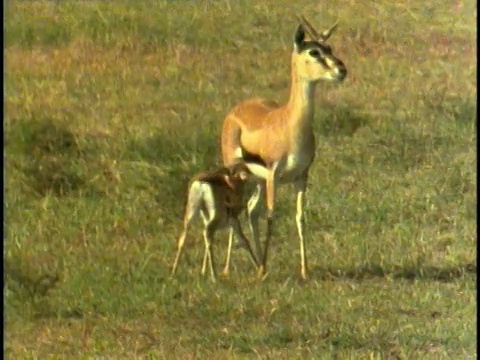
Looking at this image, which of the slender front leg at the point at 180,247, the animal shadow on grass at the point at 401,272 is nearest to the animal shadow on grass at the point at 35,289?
the slender front leg at the point at 180,247

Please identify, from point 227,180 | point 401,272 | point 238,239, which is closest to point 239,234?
point 238,239

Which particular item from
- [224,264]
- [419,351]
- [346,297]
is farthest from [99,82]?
[419,351]

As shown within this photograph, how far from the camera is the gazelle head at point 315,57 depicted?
5.99m

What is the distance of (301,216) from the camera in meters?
6.41

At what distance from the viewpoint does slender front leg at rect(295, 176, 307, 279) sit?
6.31 m

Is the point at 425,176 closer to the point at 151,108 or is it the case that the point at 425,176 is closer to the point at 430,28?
the point at 430,28

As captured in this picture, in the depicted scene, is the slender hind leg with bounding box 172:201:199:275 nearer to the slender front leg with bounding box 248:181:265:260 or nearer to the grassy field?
the grassy field

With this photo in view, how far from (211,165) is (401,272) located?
3.54ft

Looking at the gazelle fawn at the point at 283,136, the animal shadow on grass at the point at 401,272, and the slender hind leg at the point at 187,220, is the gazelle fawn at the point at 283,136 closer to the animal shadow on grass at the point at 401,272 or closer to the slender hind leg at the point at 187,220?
the animal shadow on grass at the point at 401,272

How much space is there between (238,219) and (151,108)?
1.20 meters

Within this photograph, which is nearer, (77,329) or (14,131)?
(77,329)

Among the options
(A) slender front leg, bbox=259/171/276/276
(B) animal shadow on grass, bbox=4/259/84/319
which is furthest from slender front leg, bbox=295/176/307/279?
(B) animal shadow on grass, bbox=4/259/84/319

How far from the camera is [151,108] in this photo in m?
7.27

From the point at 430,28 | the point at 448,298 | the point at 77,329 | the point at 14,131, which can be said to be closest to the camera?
the point at 77,329
